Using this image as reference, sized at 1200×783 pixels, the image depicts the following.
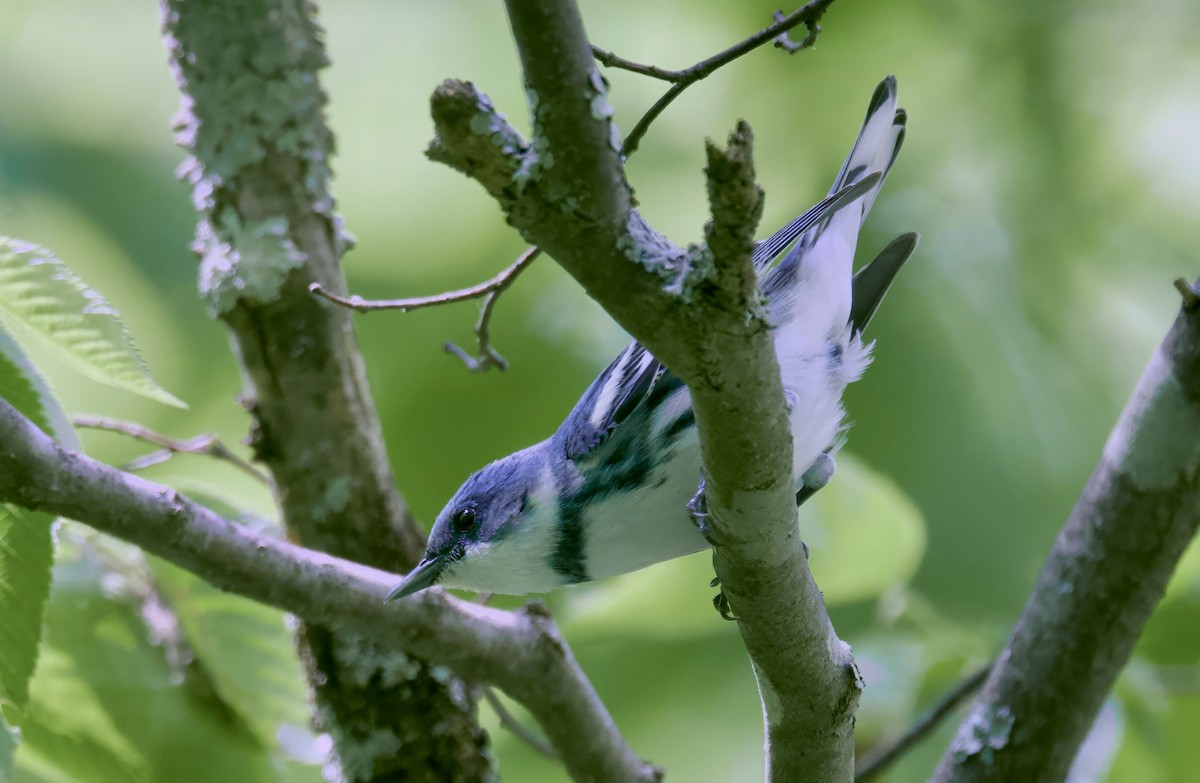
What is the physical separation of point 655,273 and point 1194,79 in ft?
7.94

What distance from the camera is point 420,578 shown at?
142 centimetres

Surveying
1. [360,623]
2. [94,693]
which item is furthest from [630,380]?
[94,693]

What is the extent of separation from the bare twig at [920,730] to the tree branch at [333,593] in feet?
1.45

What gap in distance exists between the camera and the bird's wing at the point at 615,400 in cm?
135

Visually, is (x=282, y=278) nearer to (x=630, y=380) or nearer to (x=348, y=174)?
(x=630, y=380)

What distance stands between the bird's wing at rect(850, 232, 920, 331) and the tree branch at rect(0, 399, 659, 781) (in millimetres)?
628

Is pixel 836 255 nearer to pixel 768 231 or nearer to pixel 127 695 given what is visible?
pixel 768 231

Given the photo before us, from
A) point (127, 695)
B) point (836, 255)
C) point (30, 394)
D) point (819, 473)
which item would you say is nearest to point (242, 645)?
point (127, 695)

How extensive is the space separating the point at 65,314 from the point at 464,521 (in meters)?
0.62

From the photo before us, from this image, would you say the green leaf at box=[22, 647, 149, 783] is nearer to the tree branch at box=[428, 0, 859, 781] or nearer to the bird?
the bird

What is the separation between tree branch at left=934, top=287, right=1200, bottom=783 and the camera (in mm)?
1555

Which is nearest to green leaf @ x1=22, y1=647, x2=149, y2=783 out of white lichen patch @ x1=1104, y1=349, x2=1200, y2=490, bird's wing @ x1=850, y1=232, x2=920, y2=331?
bird's wing @ x1=850, y1=232, x2=920, y2=331

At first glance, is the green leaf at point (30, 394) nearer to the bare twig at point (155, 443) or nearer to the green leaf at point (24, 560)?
the green leaf at point (24, 560)

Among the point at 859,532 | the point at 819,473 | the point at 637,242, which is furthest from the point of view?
the point at 859,532
